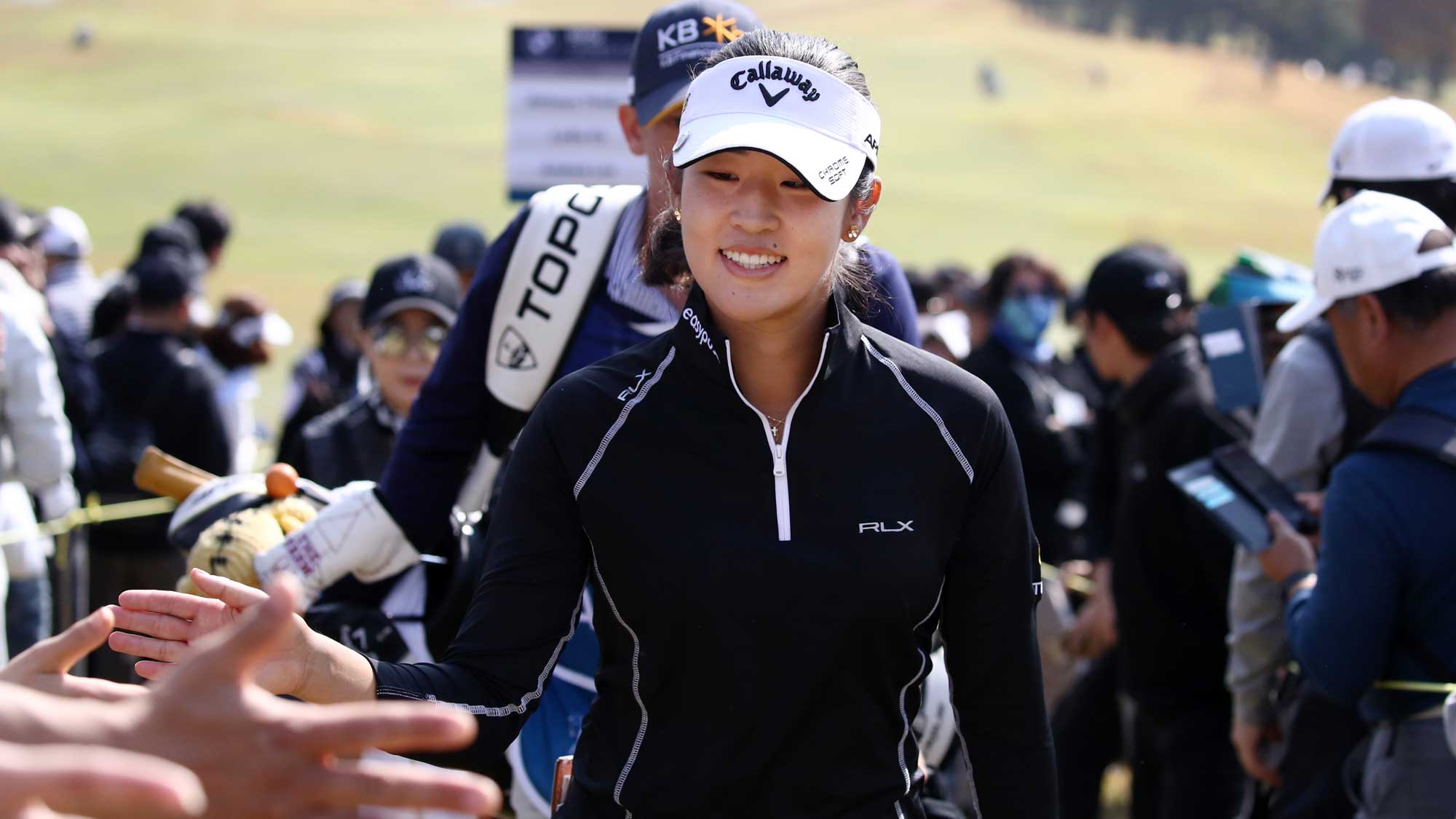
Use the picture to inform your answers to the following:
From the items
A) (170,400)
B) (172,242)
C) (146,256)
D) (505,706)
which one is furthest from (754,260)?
(172,242)

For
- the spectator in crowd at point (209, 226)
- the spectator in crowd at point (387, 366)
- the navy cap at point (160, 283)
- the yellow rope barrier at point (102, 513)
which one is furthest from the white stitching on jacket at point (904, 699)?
the spectator in crowd at point (209, 226)

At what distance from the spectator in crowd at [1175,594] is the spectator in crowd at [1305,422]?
736 mm

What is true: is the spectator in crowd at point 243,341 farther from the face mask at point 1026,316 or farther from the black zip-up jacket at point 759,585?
the black zip-up jacket at point 759,585

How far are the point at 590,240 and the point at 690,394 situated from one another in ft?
2.83

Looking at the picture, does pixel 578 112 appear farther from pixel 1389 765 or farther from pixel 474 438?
pixel 1389 765

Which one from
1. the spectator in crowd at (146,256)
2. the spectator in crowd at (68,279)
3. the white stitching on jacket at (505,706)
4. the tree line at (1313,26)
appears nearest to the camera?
the white stitching on jacket at (505,706)

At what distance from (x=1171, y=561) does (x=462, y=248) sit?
3949 mm

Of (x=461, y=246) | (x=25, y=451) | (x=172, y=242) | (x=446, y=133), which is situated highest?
(x=461, y=246)

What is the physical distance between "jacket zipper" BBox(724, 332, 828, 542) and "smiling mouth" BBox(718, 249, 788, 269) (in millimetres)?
124

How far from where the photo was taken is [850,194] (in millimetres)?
2539

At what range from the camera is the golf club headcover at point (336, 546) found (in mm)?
3170

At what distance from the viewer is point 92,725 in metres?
1.50

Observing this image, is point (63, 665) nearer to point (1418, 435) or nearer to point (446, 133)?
point (1418, 435)

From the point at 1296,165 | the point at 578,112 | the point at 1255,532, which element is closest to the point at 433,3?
the point at 1296,165
